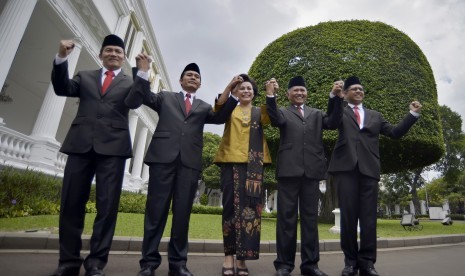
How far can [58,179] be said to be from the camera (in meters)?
7.87

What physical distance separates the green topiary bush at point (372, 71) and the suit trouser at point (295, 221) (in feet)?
24.8

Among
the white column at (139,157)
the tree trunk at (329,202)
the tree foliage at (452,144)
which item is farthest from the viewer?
the tree foliage at (452,144)

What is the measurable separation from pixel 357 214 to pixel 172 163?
7.31 feet

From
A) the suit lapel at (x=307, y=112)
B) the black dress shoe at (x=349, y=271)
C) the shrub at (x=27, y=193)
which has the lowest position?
the black dress shoe at (x=349, y=271)

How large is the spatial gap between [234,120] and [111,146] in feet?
4.60

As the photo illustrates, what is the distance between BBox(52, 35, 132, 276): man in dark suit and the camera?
8.02 feet

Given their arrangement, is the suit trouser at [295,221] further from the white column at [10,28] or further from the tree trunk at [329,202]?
the tree trunk at [329,202]

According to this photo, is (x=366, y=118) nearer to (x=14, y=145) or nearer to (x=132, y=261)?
(x=132, y=261)

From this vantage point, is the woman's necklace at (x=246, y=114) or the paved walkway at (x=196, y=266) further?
the woman's necklace at (x=246, y=114)

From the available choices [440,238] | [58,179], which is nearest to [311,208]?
[440,238]

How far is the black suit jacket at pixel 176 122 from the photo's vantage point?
2.78 m

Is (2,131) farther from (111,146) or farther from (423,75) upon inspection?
(423,75)

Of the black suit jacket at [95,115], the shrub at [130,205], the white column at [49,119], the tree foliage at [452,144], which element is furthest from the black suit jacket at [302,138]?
the tree foliage at [452,144]

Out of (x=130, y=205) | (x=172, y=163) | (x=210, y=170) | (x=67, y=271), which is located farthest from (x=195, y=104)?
(x=210, y=170)
